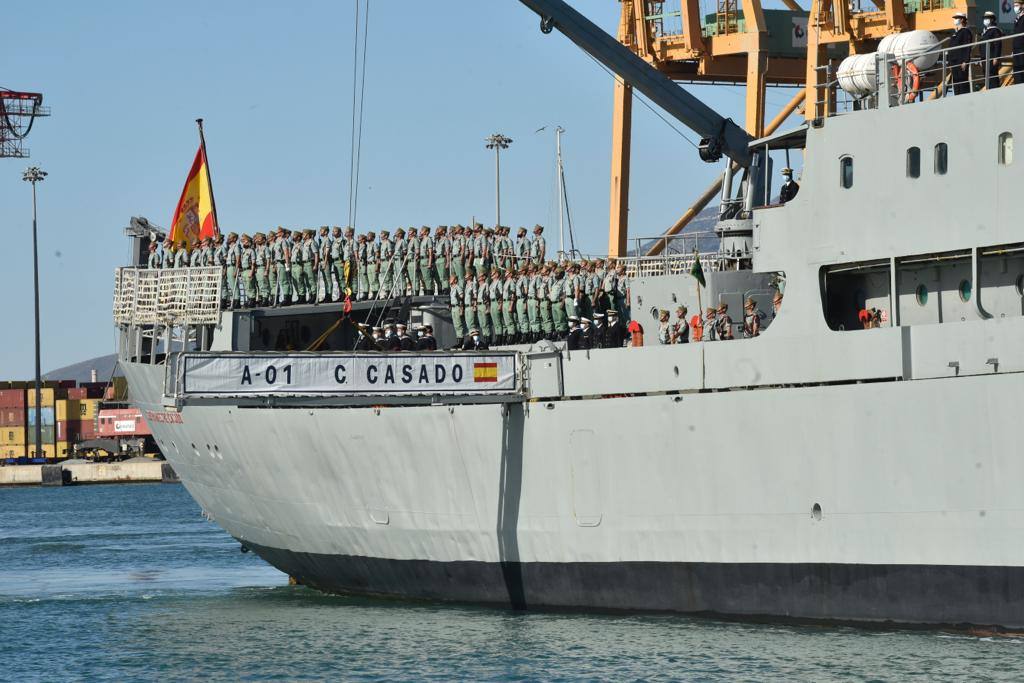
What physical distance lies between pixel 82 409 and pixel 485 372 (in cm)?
9997

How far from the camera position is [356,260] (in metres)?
29.8

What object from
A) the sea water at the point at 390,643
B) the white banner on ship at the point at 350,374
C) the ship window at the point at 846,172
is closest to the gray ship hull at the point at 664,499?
the sea water at the point at 390,643

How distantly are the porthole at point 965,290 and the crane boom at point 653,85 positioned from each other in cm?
549

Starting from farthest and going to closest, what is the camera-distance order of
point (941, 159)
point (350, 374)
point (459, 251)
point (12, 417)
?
point (12, 417)
point (459, 251)
point (350, 374)
point (941, 159)

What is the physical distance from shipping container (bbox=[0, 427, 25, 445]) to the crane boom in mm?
98382

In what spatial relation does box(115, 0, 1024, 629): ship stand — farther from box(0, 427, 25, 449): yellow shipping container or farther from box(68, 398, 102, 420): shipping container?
box(0, 427, 25, 449): yellow shipping container

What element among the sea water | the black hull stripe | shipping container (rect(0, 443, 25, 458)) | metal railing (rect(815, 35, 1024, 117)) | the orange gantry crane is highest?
the orange gantry crane

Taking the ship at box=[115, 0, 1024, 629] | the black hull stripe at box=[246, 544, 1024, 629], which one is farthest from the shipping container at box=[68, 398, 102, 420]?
the black hull stripe at box=[246, 544, 1024, 629]

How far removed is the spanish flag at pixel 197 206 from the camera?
39.8m

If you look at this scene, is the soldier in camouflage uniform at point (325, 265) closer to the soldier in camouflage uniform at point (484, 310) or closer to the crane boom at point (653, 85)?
the soldier in camouflage uniform at point (484, 310)

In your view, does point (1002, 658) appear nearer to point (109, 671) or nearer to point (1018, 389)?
point (1018, 389)

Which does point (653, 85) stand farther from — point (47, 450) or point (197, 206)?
point (47, 450)

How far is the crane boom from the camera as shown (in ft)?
83.3

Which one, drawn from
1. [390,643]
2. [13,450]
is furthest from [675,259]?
[13,450]
